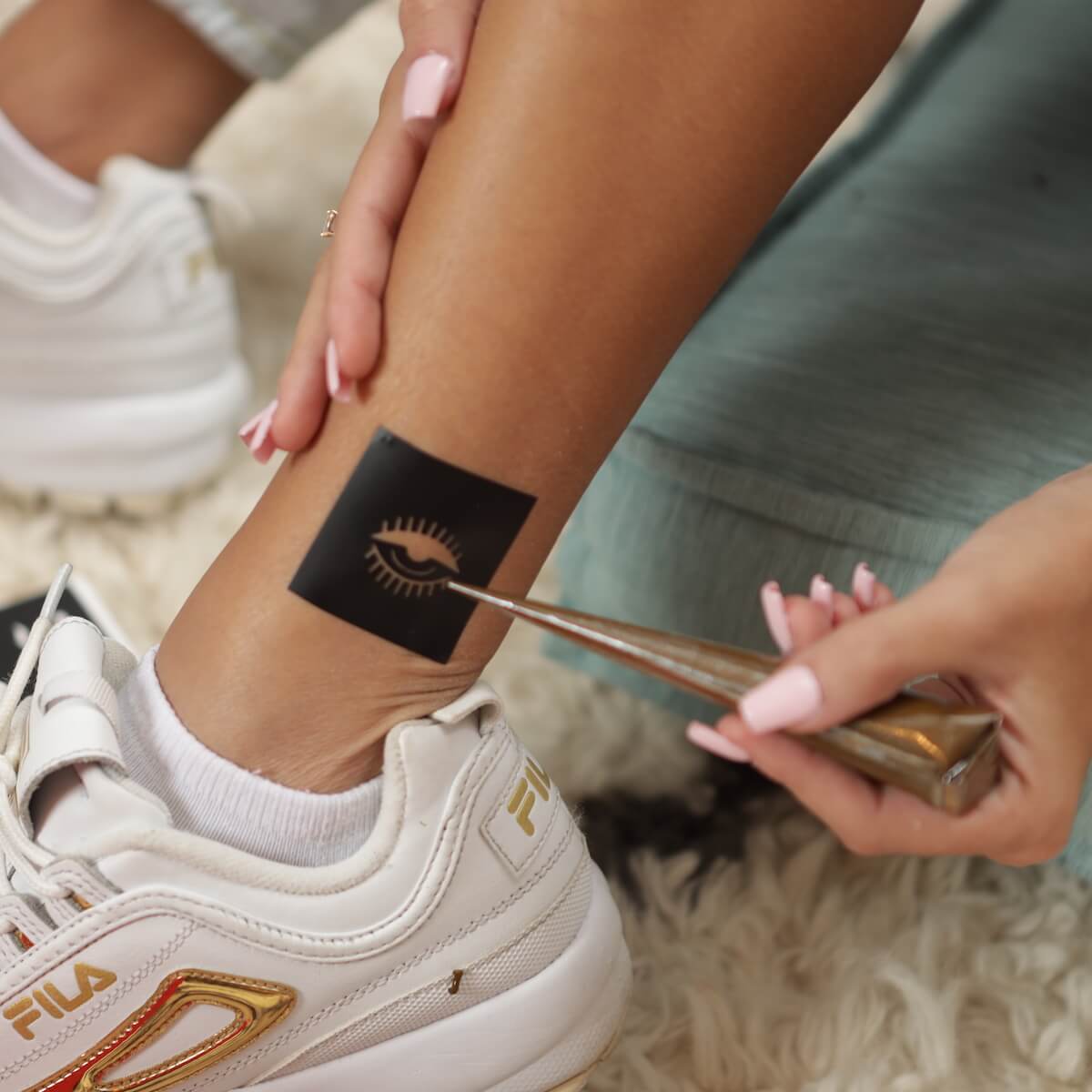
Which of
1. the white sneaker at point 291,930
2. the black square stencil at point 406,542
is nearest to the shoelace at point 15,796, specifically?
the white sneaker at point 291,930

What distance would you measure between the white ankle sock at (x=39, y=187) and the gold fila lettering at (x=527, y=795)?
2.06 feet

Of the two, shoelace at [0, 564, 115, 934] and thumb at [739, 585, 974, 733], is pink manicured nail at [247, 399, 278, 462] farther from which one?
thumb at [739, 585, 974, 733]

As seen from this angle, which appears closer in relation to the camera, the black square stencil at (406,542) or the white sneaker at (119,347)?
the black square stencil at (406,542)

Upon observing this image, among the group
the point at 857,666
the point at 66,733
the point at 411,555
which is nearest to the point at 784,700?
the point at 857,666

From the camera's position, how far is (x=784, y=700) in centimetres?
37

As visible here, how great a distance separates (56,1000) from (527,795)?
22 centimetres

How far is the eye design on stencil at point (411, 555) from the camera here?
0.48 m

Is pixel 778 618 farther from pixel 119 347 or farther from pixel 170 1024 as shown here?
pixel 119 347

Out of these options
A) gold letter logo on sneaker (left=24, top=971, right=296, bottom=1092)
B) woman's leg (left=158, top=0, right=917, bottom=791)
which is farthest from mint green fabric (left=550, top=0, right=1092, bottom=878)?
gold letter logo on sneaker (left=24, top=971, right=296, bottom=1092)

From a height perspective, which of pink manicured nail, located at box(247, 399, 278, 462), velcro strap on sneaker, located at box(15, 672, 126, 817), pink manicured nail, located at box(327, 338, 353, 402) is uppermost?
pink manicured nail, located at box(327, 338, 353, 402)

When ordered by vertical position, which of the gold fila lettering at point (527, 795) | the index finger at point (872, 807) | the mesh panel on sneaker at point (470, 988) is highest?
the index finger at point (872, 807)

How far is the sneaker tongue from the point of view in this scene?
466 mm

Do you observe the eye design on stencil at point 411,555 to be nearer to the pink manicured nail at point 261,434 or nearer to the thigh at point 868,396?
the pink manicured nail at point 261,434

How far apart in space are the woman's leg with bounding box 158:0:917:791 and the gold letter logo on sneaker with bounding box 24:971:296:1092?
0.31 feet
